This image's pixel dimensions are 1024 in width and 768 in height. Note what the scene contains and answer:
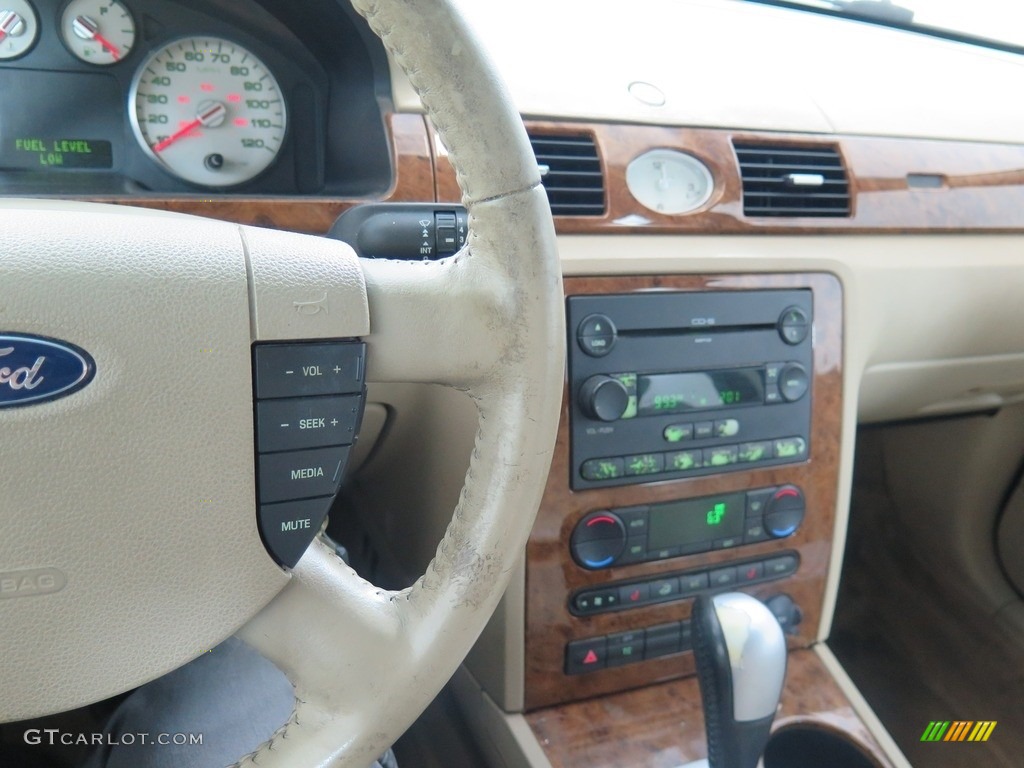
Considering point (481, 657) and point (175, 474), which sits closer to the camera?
point (175, 474)

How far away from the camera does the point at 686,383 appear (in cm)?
90

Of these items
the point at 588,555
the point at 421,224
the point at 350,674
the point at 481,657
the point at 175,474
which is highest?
the point at 421,224

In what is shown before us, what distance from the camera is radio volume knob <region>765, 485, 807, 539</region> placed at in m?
0.96

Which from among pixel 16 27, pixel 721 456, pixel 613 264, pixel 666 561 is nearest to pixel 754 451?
pixel 721 456

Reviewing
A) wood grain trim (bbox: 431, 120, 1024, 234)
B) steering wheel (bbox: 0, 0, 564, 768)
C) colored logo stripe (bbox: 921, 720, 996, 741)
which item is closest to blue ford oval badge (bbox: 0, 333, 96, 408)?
steering wheel (bbox: 0, 0, 564, 768)

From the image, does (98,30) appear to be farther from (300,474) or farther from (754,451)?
(754,451)

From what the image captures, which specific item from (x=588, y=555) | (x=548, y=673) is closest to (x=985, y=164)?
(x=588, y=555)

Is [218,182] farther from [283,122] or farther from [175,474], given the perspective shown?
[175,474]

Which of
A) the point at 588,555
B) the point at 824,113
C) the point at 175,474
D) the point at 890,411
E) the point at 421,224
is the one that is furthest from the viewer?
the point at 890,411

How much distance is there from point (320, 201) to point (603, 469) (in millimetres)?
367

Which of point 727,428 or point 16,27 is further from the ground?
point 16,27

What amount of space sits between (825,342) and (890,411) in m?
0.39

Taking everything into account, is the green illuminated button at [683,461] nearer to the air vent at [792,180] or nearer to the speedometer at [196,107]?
the air vent at [792,180]

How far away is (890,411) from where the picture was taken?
1.28 metres
